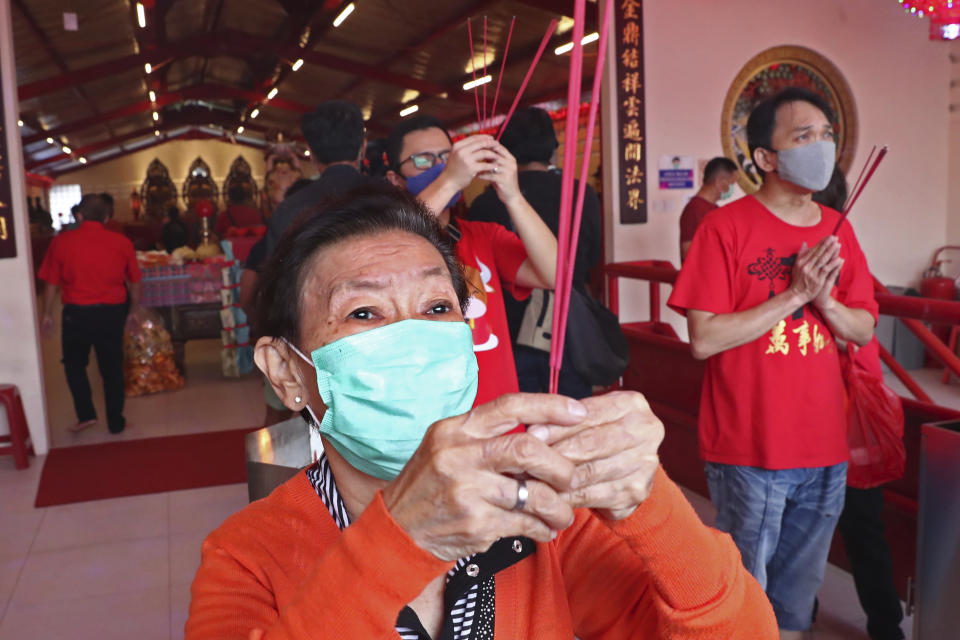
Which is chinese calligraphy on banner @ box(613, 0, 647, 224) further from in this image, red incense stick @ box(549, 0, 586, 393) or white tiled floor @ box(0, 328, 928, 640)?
red incense stick @ box(549, 0, 586, 393)

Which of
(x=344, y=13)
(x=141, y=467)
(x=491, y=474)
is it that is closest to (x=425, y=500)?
(x=491, y=474)

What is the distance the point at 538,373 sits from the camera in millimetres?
2223

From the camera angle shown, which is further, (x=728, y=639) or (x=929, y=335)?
(x=929, y=335)

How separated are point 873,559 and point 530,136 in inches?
59.8

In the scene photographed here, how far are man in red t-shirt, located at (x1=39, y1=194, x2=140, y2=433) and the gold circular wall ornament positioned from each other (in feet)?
13.6

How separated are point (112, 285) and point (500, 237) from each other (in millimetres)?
3708

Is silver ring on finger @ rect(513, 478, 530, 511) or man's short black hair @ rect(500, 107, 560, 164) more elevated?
man's short black hair @ rect(500, 107, 560, 164)

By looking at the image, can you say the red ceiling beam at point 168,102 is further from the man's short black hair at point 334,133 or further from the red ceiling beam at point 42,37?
the man's short black hair at point 334,133

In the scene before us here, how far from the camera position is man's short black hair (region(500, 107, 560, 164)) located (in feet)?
7.55

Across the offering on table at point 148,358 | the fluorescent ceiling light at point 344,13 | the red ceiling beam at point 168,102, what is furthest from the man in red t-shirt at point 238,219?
the red ceiling beam at point 168,102

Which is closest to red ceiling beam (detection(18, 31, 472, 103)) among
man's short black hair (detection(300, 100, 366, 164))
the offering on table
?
the offering on table

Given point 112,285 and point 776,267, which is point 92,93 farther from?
point 776,267

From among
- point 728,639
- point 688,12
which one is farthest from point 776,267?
point 688,12

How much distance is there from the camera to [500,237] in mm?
1948
